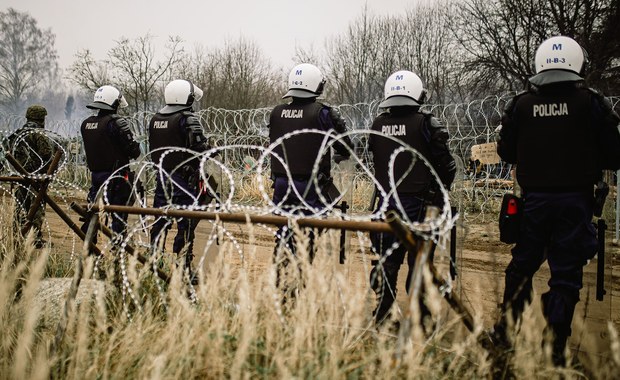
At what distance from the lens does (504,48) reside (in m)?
17.9

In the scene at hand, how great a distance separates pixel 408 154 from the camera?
376 centimetres

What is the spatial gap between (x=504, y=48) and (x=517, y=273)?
1652 centimetres

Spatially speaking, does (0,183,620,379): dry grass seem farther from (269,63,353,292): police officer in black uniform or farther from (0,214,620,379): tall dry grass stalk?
(269,63,353,292): police officer in black uniform

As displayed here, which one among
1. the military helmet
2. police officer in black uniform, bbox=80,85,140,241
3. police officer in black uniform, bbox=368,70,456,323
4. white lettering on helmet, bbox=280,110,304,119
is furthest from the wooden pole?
the military helmet

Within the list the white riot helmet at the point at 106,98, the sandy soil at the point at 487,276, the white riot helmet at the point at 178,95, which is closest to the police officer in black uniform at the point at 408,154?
the sandy soil at the point at 487,276

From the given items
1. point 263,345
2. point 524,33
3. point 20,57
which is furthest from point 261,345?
point 20,57

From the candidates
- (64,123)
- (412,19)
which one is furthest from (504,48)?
(64,123)

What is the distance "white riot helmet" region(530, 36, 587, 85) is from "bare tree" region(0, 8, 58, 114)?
4410cm

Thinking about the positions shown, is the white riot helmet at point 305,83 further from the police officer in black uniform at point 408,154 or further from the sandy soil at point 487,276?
the sandy soil at point 487,276

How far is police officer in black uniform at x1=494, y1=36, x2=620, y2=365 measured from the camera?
119 inches

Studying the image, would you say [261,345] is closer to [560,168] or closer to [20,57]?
[560,168]

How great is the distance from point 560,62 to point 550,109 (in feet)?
1.04

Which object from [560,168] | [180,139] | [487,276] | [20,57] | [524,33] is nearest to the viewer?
[560,168]

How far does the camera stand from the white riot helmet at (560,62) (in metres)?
3.11
